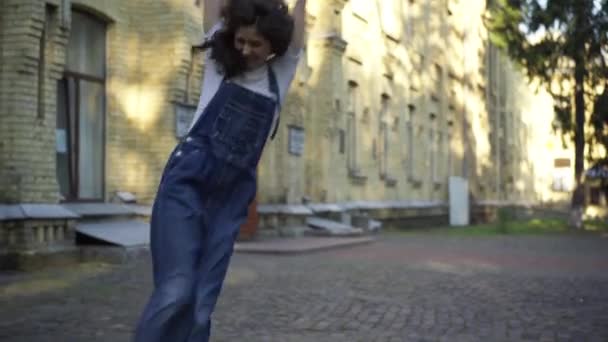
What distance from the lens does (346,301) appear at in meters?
7.83

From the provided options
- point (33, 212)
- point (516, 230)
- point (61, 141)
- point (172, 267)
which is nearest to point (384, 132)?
point (516, 230)

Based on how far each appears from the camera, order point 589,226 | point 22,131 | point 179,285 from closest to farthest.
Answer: point 179,285 < point 22,131 < point 589,226

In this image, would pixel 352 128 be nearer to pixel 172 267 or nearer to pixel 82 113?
pixel 82 113

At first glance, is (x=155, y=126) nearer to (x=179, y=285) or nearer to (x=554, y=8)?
(x=179, y=285)

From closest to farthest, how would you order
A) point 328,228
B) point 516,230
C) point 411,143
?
point 328,228 < point 516,230 < point 411,143

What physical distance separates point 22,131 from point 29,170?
1.57 feet

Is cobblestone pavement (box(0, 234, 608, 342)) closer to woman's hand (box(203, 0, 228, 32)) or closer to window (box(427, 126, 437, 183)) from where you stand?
woman's hand (box(203, 0, 228, 32))

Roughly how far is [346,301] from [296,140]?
10.0 m

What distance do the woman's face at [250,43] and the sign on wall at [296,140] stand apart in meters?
14.2

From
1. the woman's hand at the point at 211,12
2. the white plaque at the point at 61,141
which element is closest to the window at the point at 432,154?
the white plaque at the point at 61,141

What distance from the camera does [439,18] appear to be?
Result: 102 feet

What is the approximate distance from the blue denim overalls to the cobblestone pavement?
274 cm

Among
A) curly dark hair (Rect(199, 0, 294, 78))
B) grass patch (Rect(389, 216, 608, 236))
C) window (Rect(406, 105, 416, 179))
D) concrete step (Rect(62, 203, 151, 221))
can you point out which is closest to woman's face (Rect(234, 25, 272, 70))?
curly dark hair (Rect(199, 0, 294, 78))

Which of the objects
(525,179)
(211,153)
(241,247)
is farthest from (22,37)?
(525,179)
